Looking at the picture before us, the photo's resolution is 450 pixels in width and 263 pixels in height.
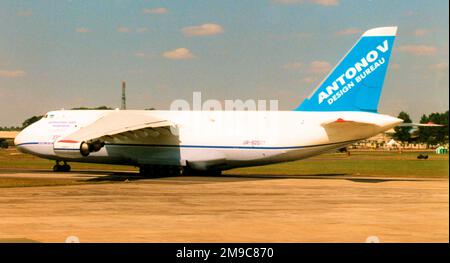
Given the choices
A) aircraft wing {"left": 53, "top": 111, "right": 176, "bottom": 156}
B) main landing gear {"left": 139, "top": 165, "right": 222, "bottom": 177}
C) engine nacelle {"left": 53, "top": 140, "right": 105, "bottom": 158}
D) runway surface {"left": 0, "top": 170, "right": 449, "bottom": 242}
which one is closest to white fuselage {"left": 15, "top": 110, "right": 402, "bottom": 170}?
aircraft wing {"left": 53, "top": 111, "right": 176, "bottom": 156}

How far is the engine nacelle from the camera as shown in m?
36.4

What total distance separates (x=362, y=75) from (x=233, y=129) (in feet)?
27.9

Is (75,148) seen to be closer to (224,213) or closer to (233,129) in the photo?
(233,129)

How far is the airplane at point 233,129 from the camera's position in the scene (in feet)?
116

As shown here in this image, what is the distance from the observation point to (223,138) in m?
39.1

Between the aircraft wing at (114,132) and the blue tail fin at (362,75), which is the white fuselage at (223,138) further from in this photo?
the blue tail fin at (362,75)

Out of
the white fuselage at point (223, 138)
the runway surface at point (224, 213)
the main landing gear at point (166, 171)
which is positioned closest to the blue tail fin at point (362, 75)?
the white fuselage at point (223, 138)

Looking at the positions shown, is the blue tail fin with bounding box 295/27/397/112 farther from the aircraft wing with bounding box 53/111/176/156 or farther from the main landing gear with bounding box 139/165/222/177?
the aircraft wing with bounding box 53/111/176/156

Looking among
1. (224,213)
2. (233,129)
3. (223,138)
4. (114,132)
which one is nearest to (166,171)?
(223,138)

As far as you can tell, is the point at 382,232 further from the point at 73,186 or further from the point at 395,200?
the point at 73,186

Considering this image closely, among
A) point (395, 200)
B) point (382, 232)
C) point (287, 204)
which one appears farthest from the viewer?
point (395, 200)
